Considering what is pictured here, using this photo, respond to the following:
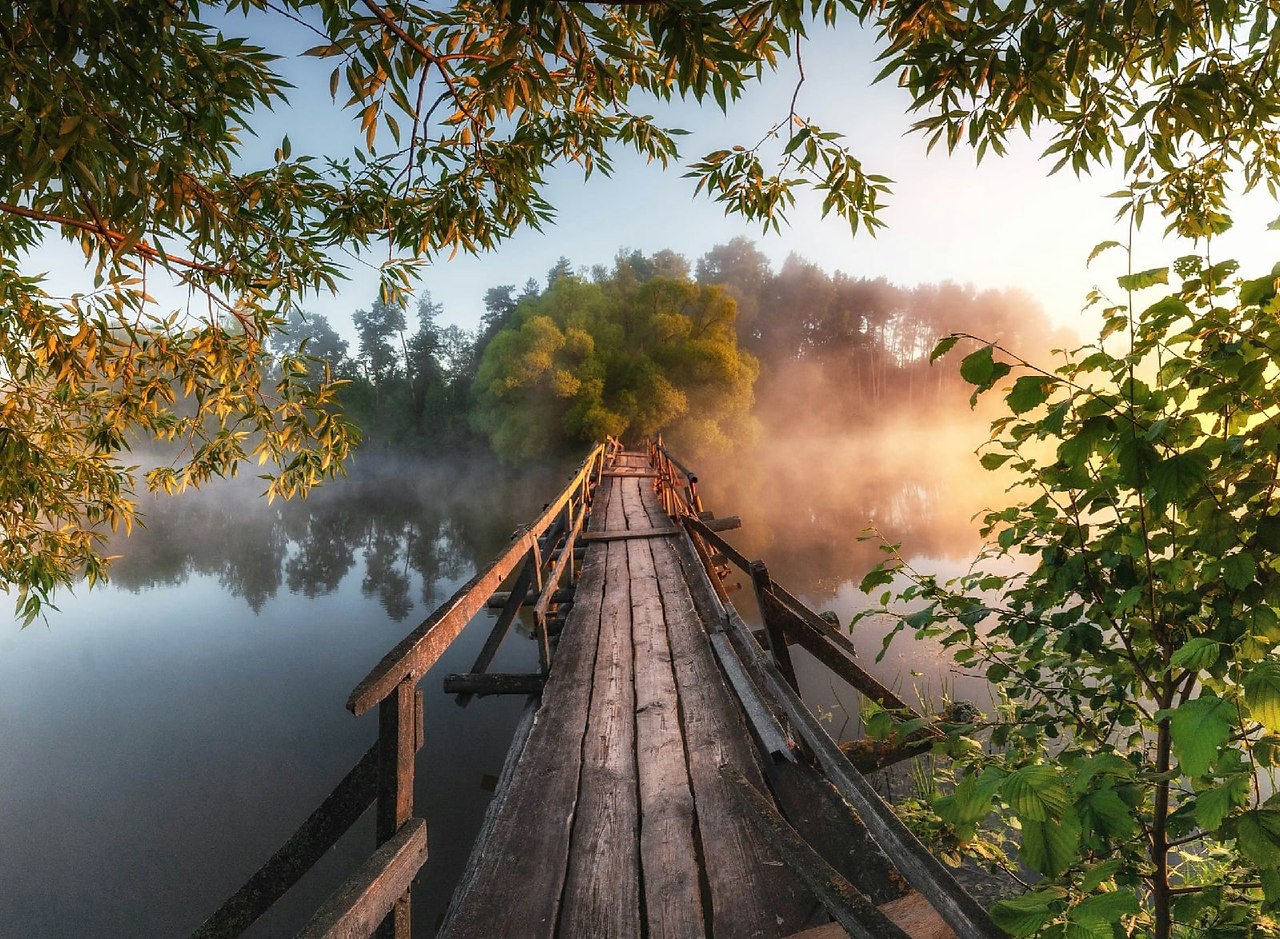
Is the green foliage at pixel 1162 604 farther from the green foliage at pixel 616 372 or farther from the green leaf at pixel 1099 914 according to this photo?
the green foliage at pixel 616 372

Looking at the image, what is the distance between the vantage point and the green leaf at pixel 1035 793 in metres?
0.92

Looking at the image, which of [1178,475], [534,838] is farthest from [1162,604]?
[534,838]

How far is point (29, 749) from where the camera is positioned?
295 inches

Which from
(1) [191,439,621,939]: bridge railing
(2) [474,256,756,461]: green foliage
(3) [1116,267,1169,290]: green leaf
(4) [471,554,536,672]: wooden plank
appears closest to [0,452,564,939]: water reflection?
(4) [471,554,536,672]: wooden plank

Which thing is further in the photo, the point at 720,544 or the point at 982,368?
the point at 720,544

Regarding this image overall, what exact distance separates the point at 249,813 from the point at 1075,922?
27.0ft

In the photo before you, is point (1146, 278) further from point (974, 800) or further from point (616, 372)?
point (616, 372)

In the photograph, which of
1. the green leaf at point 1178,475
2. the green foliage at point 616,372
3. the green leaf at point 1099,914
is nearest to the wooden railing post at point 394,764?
Result: the green leaf at point 1099,914

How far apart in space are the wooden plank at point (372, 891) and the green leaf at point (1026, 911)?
1400 millimetres

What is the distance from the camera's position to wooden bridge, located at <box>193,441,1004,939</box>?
1.49 m

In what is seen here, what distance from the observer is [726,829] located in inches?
86.5

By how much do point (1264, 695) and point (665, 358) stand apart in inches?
1145

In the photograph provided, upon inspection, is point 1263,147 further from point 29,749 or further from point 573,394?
point 573,394

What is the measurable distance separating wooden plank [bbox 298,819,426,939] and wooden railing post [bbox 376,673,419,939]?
54 millimetres
